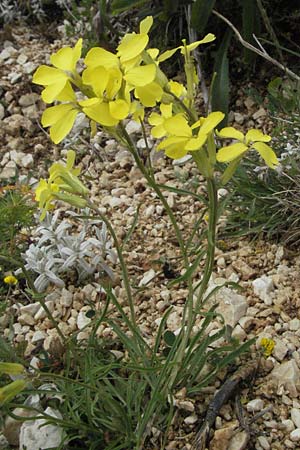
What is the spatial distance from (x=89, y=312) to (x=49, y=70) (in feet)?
2.68

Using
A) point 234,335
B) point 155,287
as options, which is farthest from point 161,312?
point 234,335

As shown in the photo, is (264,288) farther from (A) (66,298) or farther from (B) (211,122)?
(B) (211,122)

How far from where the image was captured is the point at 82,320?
171 centimetres

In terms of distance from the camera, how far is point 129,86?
36.7 inches

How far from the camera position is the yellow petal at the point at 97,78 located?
886 millimetres

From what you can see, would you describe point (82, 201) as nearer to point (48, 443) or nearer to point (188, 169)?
point (48, 443)

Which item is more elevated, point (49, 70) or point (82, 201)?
point (49, 70)

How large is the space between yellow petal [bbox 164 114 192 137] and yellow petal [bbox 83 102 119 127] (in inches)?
2.9

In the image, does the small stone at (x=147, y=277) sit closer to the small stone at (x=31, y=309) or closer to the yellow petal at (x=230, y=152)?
the small stone at (x=31, y=309)

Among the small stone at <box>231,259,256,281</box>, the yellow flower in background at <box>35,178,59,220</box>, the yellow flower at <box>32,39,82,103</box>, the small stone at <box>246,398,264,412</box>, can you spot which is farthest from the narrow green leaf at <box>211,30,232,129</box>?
the yellow flower at <box>32,39,82,103</box>

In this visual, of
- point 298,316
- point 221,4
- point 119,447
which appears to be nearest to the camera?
point 119,447

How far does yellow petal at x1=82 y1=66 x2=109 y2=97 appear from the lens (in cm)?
89

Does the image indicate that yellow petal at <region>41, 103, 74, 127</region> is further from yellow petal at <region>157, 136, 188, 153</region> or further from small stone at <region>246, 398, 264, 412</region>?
small stone at <region>246, 398, 264, 412</region>


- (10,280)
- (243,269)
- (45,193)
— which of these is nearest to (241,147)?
(45,193)
